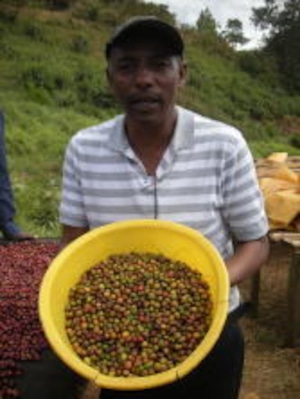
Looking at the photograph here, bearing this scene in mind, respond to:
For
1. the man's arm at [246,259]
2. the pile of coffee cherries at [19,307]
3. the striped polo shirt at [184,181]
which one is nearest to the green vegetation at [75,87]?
the pile of coffee cherries at [19,307]

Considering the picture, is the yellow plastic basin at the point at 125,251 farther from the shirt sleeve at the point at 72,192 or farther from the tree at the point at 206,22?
the tree at the point at 206,22

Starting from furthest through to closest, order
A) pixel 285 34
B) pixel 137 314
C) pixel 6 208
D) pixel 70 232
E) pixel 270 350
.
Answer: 1. pixel 285 34
2. pixel 6 208
3. pixel 270 350
4. pixel 70 232
5. pixel 137 314

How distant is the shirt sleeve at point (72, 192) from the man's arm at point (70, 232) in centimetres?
2

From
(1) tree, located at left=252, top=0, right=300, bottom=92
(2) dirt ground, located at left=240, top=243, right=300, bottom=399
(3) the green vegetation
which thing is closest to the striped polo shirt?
(2) dirt ground, located at left=240, top=243, right=300, bottom=399

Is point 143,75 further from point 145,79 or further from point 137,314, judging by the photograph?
point 137,314

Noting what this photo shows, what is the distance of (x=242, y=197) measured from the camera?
A: 189 centimetres

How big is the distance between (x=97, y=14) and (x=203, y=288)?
2669 cm

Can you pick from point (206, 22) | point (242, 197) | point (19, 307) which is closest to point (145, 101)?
point (242, 197)

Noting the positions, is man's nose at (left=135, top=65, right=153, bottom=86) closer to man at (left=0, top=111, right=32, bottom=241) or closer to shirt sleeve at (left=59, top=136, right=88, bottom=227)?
shirt sleeve at (left=59, top=136, right=88, bottom=227)

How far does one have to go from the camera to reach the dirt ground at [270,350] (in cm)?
418

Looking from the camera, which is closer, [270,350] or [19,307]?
[19,307]

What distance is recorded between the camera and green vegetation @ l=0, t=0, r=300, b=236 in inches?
473

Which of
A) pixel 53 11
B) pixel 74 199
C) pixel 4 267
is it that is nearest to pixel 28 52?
pixel 53 11

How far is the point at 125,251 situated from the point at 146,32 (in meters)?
0.56
